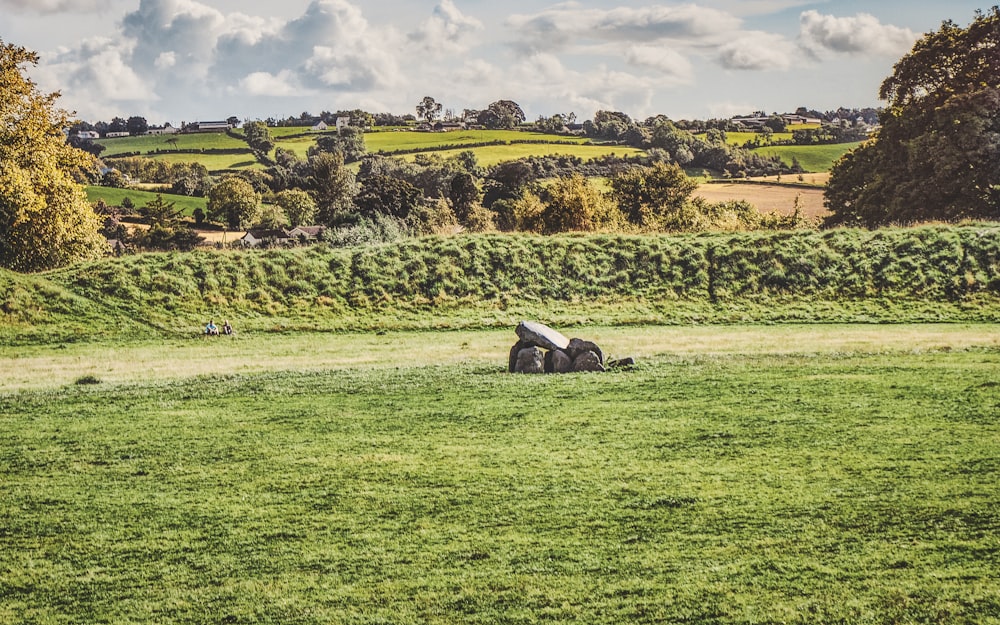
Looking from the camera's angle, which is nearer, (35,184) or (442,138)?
(35,184)

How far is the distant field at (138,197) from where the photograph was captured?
10298 cm

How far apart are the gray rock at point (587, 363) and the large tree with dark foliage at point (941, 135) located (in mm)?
33097

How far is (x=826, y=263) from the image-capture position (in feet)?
121

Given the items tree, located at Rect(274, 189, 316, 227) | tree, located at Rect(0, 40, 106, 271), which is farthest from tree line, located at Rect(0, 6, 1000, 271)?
tree, located at Rect(274, 189, 316, 227)

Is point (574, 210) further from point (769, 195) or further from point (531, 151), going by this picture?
point (531, 151)

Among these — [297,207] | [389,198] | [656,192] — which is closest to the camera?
[656,192]

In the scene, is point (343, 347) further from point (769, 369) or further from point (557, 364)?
point (769, 369)

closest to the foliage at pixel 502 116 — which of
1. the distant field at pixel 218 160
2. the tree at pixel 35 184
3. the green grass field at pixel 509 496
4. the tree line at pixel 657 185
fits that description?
the distant field at pixel 218 160

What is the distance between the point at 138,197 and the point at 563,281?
286ft

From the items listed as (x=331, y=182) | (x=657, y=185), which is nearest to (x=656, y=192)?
(x=657, y=185)

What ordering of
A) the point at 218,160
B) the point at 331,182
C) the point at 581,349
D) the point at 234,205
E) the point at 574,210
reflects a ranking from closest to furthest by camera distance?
the point at 581,349 → the point at 574,210 → the point at 234,205 → the point at 331,182 → the point at 218,160

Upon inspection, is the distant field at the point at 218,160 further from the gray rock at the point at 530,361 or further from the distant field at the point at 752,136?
the gray rock at the point at 530,361

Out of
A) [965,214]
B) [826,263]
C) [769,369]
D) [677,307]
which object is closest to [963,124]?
[965,214]

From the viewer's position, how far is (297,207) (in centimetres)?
10600
